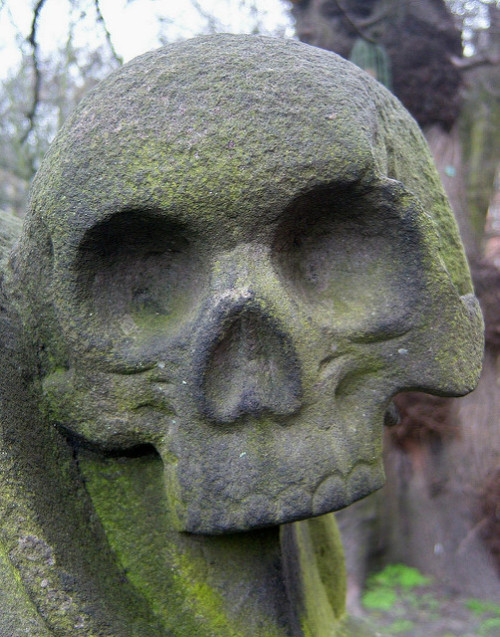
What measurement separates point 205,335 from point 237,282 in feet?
0.25

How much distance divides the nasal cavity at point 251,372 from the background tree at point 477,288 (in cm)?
211

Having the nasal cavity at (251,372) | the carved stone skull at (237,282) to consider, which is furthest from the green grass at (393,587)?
the nasal cavity at (251,372)

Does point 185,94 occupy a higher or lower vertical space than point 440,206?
higher

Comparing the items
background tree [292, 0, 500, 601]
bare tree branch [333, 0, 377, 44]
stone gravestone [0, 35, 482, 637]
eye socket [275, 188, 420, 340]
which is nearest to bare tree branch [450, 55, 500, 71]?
background tree [292, 0, 500, 601]

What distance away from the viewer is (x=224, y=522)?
723 mm

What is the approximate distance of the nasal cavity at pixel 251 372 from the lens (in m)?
0.72

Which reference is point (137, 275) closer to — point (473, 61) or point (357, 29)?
point (357, 29)

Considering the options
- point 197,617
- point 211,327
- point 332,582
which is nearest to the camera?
point 211,327

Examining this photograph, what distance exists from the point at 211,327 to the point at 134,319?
13 centimetres

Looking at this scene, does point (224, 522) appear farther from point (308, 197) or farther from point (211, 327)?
point (308, 197)

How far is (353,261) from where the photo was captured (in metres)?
0.80

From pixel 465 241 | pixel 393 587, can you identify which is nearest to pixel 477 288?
pixel 465 241

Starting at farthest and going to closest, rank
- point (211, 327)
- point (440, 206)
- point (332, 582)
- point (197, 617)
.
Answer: point (332, 582)
point (440, 206)
point (197, 617)
point (211, 327)

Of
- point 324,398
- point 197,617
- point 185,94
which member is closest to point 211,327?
point 324,398
